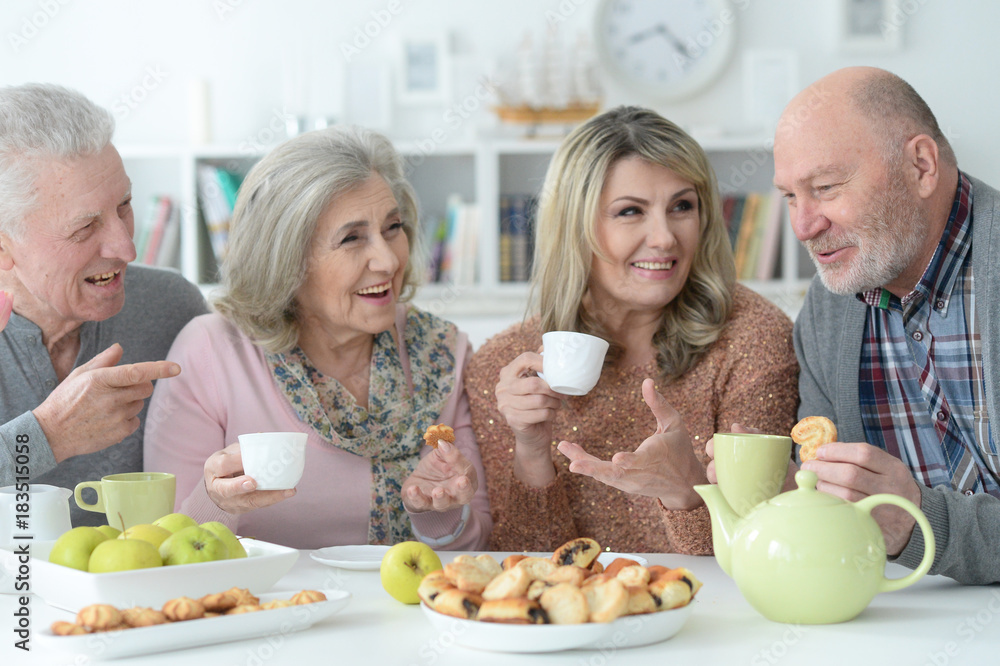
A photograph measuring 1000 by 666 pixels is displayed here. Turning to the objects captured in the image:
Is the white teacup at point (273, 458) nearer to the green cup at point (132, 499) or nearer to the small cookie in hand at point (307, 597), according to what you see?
the green cup at point (132, 499)

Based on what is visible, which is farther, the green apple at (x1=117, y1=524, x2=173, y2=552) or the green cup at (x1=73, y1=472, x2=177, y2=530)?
the green cup at (x1=73, y1=472, x2=177, y2=530)

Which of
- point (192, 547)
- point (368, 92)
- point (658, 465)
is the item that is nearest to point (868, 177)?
point (658, 465)

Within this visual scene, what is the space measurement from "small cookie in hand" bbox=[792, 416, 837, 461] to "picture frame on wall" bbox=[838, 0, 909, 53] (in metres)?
2.92

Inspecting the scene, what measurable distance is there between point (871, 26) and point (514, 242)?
66.4 inches

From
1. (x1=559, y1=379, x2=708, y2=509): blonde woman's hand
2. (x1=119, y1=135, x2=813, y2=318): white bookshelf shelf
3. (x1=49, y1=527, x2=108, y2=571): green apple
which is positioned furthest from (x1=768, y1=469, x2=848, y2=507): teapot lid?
(x1=119, y1=135, x2=813, y2=318): white bookshelf shelf

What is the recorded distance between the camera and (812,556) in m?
1.03

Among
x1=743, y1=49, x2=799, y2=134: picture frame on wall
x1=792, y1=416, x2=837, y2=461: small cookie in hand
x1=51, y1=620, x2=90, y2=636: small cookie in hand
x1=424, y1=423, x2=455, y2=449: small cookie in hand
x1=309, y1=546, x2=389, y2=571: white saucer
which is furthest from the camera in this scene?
x1=743, y1=49, x2=799, y2=134: picture frame on wall

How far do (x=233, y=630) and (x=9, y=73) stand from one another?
3.70 meters

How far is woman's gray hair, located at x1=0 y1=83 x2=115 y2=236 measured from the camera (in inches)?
64.8

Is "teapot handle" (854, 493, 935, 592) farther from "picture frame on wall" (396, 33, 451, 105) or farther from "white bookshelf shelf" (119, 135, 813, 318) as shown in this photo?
"picture frame on wall" (396, 33, 451, 105)

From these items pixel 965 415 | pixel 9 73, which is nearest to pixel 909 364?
pixel 965 415

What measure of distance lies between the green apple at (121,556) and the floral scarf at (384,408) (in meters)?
0.80

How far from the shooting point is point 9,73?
3.94 meters

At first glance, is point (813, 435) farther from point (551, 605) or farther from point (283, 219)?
point (283, 219)
